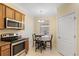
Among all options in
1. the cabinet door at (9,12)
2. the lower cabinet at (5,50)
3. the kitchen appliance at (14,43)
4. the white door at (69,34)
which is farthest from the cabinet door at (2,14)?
the white door at (69,34)

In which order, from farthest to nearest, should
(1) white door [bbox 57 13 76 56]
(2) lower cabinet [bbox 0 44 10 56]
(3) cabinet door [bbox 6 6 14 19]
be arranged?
(1) white door [bbox 57 13 76 56] < (3) cabinet door [bbox 6 6 14 19] < (2) lower cabinet [bbox 0 44 10 56]

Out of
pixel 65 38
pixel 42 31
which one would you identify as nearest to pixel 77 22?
pixel 65 38

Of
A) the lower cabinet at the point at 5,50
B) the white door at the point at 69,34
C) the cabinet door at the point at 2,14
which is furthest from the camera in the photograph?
the white door at the point at 69,34

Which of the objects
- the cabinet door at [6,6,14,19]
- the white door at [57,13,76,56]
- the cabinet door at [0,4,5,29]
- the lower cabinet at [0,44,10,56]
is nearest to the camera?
the lower cabinet at [0,44,10,56]

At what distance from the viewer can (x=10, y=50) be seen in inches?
128

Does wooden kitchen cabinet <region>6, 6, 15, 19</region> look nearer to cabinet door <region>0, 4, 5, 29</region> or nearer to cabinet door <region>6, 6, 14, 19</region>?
cabinet door <region>6, 6, 14, 19</region>

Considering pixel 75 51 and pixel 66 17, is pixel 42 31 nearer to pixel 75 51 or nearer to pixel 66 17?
pixel 66 17

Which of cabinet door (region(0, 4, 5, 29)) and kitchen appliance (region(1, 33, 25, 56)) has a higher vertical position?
cabinet door (region(0, 4, 5, 29))

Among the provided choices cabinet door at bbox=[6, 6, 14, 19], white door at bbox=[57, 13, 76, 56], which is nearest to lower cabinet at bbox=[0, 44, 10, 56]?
cabinet door at bbox=[6, 6, 14, 19]

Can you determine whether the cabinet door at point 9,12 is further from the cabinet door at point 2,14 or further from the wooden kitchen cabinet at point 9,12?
the cabinet door at point 2,14

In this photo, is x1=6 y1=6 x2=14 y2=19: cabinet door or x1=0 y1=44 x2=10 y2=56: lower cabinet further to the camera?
x1=6 y1=6 x2=14 y2=19: cabinet door

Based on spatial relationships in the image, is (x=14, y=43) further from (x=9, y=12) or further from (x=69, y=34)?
(x=69, y=34)

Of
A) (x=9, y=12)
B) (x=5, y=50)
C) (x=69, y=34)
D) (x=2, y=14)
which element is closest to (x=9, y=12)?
(x=9, y=12)

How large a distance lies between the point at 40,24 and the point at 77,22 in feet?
21.4
